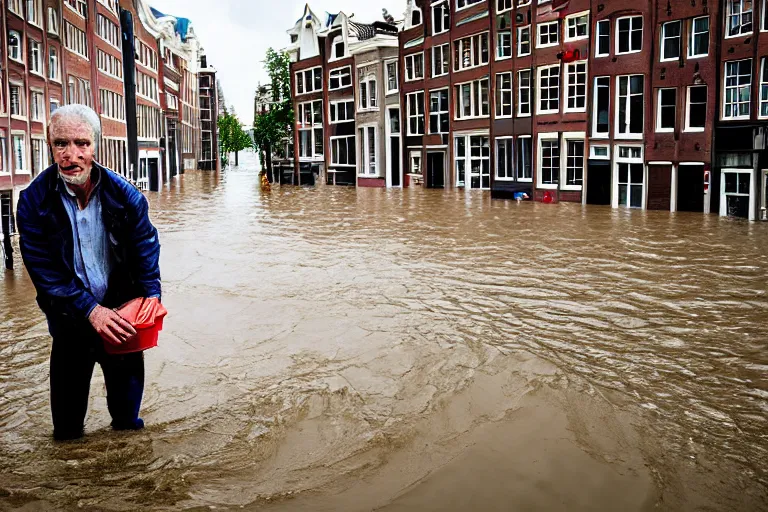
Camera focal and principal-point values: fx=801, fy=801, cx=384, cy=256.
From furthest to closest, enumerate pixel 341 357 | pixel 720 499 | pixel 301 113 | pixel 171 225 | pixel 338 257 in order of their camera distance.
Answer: pixel 301 113 < pixel 171 225 < pixel 338 257 < pixel 341 357 < pixel 720 499

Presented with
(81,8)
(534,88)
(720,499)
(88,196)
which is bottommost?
(720,499)

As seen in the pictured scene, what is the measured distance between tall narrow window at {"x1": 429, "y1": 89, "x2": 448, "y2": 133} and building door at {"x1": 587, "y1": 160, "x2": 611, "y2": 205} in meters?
11.6

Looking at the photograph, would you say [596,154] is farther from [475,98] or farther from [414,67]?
[414,67]

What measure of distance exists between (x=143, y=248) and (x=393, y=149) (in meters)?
40.6

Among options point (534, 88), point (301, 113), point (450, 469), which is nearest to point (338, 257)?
point (450, 469)

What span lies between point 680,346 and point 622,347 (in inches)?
23.9

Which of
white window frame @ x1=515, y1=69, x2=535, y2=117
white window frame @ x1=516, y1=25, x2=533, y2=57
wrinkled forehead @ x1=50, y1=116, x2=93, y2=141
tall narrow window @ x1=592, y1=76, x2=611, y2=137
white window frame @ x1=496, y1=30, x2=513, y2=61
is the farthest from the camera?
white window frame @ x1=496, y1=30, x2=513, y2=61

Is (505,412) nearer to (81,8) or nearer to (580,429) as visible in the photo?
(580,429)

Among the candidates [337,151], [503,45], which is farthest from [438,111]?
[337,151]

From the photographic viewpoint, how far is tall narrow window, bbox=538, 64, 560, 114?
30922 mm

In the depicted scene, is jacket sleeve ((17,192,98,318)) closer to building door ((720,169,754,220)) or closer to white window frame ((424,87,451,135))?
building door ((720,169,754,220))

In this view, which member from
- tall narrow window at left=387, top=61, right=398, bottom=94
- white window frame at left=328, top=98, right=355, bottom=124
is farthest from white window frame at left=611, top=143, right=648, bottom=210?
white window frame at left=328, top=98, right=355, bottom=124

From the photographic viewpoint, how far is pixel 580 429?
5.57 metres

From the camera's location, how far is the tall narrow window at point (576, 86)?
29.5 meters
